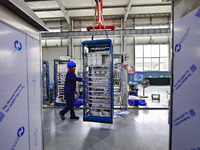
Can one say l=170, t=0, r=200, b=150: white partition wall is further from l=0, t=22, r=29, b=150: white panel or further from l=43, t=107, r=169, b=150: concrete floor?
l=0, t=22, r=29, b=150: white panel

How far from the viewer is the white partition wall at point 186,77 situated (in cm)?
100

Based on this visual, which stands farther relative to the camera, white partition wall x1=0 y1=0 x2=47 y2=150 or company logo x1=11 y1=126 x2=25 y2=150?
company logo x1=11 y1=126 x2=25 y2=150

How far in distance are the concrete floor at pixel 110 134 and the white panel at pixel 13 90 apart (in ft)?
4.78

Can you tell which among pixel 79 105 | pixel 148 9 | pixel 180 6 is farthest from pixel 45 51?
pixel 180 6

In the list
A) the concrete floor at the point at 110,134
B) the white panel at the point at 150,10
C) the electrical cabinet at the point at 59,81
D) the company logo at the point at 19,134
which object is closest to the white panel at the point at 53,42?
the electrical cabinet at the point at 59,81

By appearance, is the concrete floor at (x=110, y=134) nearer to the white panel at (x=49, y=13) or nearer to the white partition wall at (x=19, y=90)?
the white partition wall at (x=19, y=90)

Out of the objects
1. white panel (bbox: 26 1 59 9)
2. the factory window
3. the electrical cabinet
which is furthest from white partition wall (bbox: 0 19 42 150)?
the factory window

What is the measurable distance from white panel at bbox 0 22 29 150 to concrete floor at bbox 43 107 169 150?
1456mm

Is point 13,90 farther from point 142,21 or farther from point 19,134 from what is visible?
point 142,21

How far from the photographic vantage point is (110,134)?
2.80 meters

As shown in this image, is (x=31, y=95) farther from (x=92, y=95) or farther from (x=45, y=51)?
(x=45, y=51)

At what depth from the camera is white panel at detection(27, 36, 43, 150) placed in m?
1.34

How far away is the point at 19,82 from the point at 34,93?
33 centimetres

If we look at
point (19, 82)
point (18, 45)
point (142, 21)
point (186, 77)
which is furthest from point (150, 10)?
point (19, 82)
